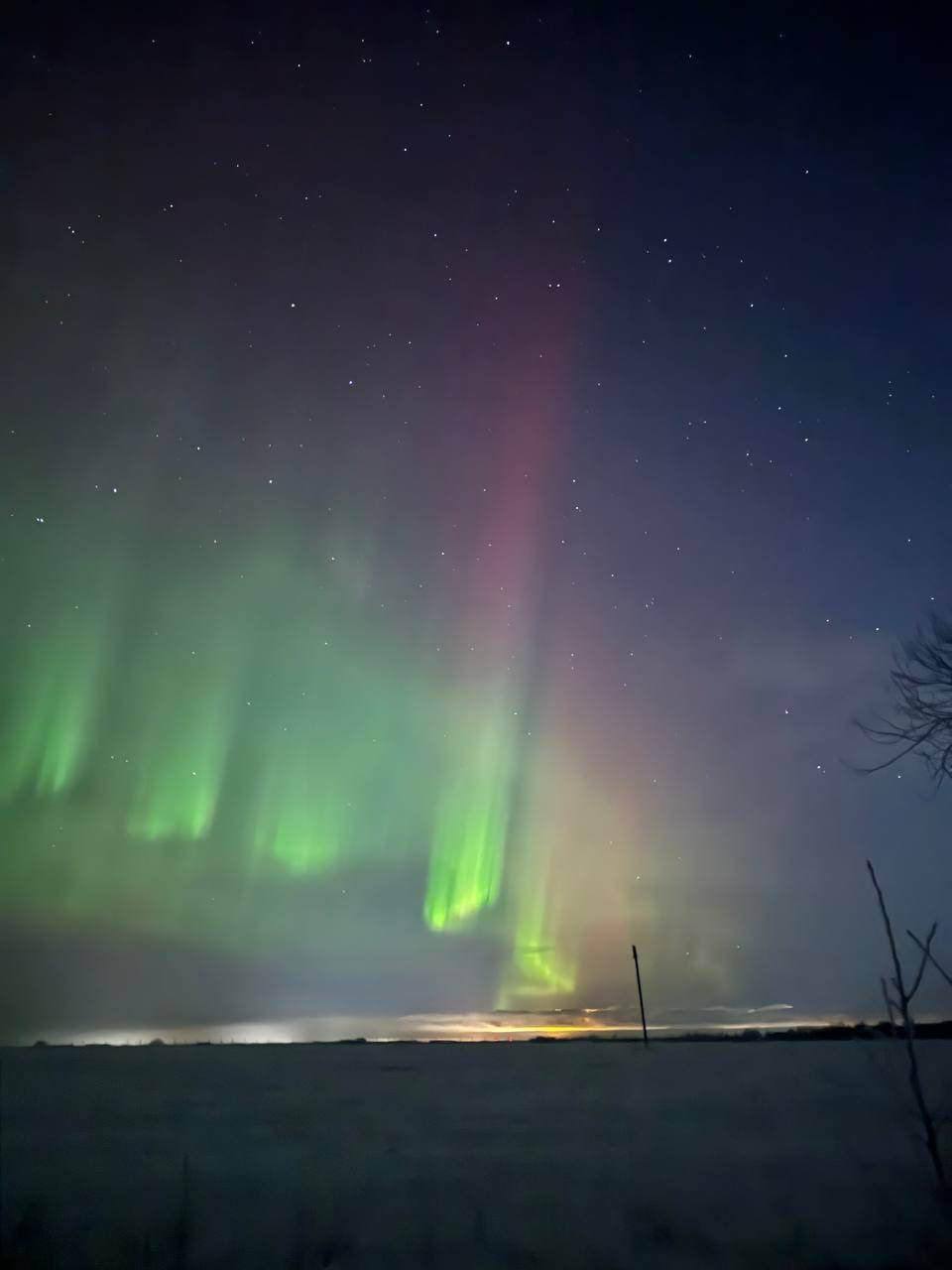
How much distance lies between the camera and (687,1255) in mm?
9602

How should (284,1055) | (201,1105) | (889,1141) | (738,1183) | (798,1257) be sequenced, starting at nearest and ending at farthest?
(798,1257), (738,1183), (889,1141), (201,1105), (284,1055)

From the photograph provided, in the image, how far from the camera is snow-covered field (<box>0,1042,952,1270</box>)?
31.8ft

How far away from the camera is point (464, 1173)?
12789mm

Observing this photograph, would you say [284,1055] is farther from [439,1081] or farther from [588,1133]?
[588,1133]

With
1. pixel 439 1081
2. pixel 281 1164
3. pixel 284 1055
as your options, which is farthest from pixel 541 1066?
pixel 281 1164

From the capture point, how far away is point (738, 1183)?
12.2m

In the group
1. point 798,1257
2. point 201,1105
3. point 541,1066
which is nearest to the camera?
point 798,1257

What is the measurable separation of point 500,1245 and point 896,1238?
4505 millimetres

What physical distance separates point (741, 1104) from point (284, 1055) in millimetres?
18525

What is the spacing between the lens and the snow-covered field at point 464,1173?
970 cm

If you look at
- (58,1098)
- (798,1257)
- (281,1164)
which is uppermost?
(58,1098)

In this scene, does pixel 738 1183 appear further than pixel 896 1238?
Yes

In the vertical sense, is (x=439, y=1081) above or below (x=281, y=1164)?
above

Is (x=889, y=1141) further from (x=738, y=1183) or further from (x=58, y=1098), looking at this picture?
(x=58, y=1098)
